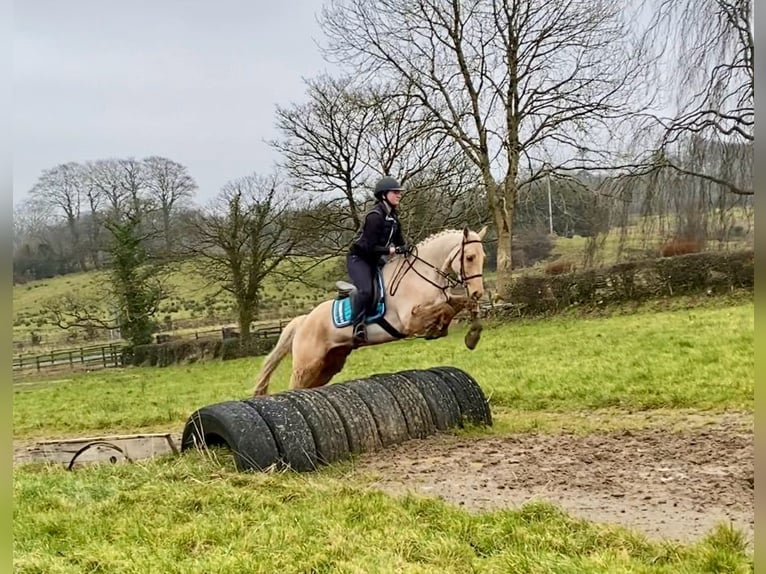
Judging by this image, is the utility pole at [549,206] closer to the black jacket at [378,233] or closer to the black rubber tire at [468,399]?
the black rubber tire at [468,399]

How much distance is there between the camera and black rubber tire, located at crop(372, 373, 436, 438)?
22.1 ft

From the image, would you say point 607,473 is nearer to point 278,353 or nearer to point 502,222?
point 278,353

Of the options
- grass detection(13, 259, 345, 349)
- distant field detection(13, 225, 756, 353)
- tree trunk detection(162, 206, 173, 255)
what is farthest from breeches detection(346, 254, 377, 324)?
tree trunk detection(162, 206, 173, 255)

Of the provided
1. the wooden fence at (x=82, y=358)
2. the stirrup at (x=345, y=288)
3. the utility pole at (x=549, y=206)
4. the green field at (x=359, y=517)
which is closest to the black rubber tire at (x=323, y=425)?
the green field at (x=359, y=517)

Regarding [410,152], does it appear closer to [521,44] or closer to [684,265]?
[521,44]

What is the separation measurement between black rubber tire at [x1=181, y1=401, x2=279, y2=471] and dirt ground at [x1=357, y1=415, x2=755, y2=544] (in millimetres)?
848

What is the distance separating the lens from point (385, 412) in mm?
6613

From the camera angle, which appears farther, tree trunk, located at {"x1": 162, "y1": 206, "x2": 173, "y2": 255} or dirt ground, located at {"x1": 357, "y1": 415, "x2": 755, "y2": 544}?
tree trunk, located at {"x1": 162, "y1": 206, "x2": 173, "y2": 255}

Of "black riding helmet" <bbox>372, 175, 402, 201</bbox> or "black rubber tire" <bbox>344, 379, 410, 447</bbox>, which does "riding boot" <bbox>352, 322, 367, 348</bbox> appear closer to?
"black rubber tire" <bbox>344, 379, 410, 447</bbox>

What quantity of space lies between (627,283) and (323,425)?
51.0 feet

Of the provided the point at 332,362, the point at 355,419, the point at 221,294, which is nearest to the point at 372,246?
the point at 332,362

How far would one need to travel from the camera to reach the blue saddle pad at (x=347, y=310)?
7.20 metres

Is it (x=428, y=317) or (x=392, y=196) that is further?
(x=392, y=196)

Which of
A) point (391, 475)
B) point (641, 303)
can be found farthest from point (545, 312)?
point (391, 475)
